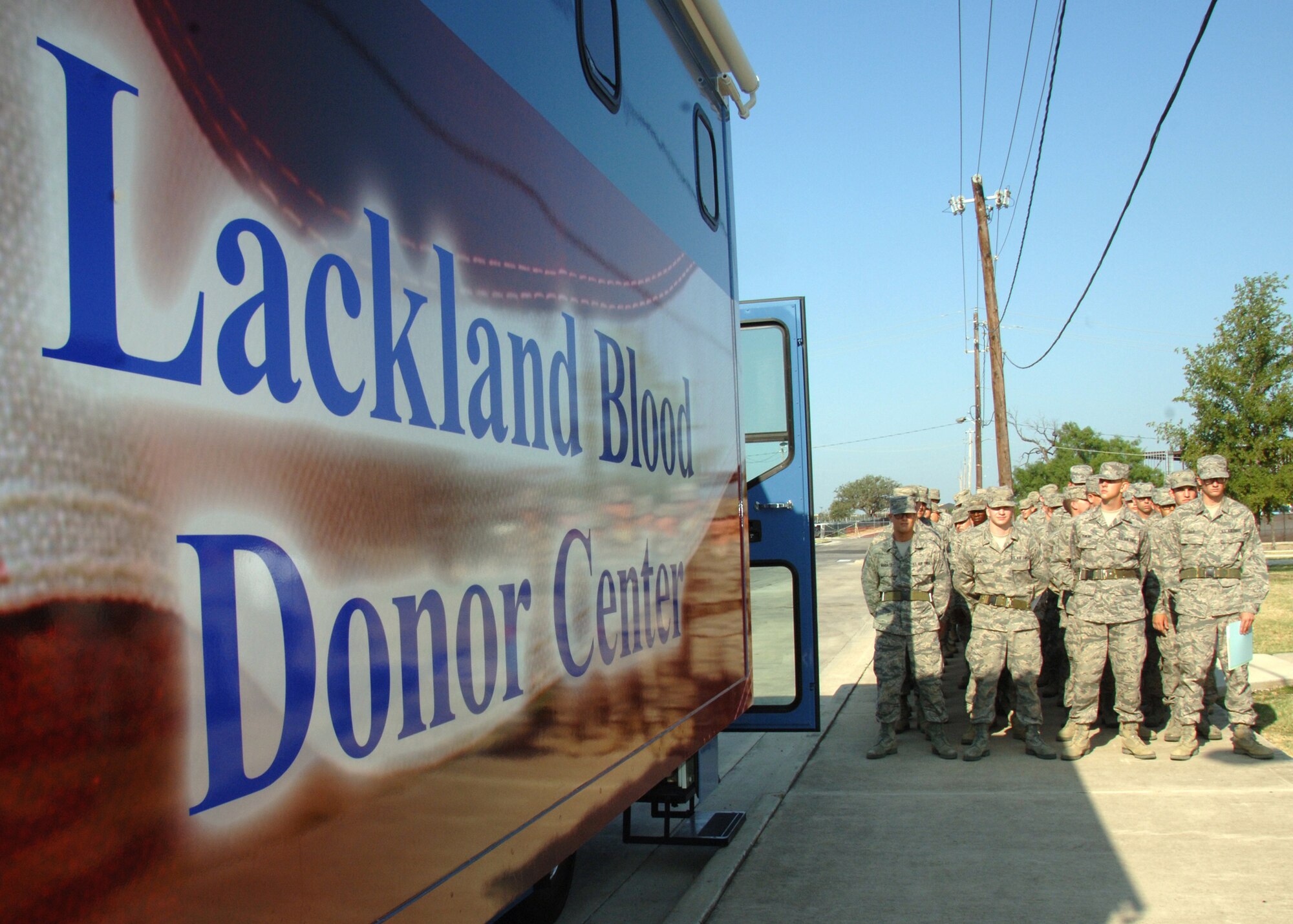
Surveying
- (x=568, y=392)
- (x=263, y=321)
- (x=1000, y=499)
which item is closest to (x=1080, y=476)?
(x=1000, y=499)

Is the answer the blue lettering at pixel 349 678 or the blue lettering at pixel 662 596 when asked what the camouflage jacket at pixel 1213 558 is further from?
the blue lettering at pixel 349 678

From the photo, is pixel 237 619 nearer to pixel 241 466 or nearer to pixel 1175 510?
pixel 241 466

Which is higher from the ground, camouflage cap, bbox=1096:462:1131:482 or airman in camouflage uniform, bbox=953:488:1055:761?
camouflage cap, bbox=1096:462:1131:482

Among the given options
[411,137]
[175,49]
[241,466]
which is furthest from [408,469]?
[175,49]

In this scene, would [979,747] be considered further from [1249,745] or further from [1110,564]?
[1249,745]

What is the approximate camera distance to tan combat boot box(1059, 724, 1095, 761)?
6.87m

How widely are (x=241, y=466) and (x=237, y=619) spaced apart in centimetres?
19

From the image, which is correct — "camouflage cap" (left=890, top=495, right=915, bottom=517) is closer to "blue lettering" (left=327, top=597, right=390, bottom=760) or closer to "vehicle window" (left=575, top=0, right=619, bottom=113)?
"vehicle window" (left=575, top=0, right=619, bottom=113)

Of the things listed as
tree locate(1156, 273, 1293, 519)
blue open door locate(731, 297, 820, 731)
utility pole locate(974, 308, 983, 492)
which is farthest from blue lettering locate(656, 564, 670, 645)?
utility pole locate(974, 308, 983, 492)

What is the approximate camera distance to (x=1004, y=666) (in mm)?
7184

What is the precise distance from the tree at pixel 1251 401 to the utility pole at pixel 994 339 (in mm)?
6223

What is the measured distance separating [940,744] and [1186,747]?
5.02 ft

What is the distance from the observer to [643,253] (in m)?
2.99

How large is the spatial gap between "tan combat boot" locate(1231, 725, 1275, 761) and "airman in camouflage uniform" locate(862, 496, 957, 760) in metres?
1.78
